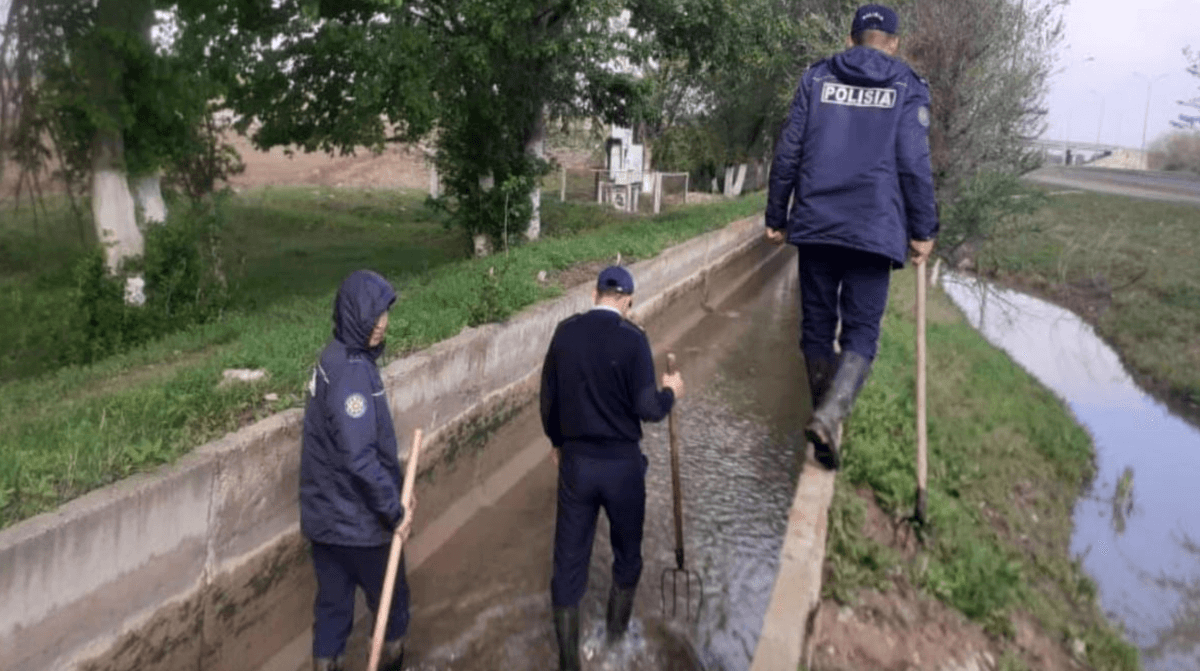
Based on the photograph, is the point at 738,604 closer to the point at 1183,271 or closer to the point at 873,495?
the point at 873,495

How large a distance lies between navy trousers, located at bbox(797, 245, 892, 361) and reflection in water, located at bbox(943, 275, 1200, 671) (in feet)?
14.5

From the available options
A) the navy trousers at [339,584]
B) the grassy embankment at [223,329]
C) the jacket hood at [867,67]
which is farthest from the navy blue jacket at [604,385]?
the grassy embankment at [223,329]

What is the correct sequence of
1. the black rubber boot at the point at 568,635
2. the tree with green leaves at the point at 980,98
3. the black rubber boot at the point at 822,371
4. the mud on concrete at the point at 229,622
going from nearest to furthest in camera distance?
the mud on concrete at the point at 229,622
the black rubber boot at the point at 568,635
the black rubber boot at the point at 822,371
the tree with green leaves at the point at 980,98

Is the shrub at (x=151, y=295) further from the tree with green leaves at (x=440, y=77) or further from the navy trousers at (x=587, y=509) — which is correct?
the navy trousers at (x=587, y=509)

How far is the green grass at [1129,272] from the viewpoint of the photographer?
18.1 meters

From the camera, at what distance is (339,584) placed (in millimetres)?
4219

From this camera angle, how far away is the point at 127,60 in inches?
372

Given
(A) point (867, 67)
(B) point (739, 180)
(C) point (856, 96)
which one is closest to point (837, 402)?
(C) point (856, 96)

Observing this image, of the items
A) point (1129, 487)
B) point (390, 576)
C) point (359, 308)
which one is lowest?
point (1129, 487)

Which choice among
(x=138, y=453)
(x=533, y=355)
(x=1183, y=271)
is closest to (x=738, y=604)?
(x=138, y=453)

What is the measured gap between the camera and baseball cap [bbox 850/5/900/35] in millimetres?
4336

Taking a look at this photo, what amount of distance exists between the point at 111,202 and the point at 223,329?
2.14m

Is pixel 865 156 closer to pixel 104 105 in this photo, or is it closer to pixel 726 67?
pixel 104 105

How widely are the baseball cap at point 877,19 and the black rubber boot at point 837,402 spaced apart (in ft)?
5.22
